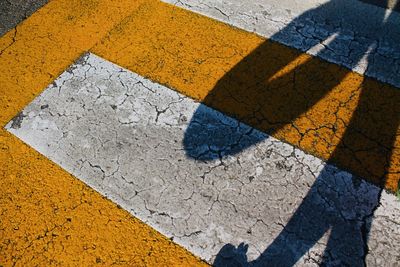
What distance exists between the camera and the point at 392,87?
11.1 ft

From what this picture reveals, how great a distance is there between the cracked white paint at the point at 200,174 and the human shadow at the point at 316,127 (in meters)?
0.01

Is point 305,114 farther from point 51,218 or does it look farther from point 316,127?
point 51,218

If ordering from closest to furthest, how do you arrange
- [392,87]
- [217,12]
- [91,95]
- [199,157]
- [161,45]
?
[199,157] → [392,87] → [91,95] → [161,45] → [217,12]

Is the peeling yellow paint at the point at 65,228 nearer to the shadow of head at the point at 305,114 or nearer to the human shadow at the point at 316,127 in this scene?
the human shadow at the point at 316,127

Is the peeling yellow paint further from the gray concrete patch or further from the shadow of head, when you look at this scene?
the gray concrete patch

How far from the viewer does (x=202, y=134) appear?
→ 324 centimetres

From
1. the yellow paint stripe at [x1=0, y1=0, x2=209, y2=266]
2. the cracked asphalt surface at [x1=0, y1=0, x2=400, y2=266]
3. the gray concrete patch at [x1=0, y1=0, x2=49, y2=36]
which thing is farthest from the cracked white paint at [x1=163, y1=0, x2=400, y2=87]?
the yellow paint stripe at [x1=0, y1=0, x2=209, y2=266]

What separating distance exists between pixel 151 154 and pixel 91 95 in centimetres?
103

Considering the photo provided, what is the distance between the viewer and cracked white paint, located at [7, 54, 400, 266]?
8.63 ft

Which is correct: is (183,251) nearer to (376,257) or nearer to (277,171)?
(277,171)

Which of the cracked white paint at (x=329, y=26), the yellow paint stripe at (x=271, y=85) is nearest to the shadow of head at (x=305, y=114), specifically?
the yellow paint stripe at (x=271, y=85)

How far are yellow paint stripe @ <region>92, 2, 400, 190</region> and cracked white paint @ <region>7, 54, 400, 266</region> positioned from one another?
0.17 m

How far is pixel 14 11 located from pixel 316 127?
409cm

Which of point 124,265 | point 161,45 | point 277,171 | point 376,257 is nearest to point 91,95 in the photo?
point 161,45
